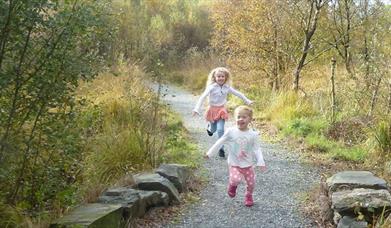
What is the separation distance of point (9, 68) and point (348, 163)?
18.0 feet

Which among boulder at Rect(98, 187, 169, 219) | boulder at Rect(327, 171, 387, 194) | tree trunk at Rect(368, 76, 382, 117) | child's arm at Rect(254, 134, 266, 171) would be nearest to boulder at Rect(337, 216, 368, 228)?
boulder at Rect(327, 171, 387, 194)

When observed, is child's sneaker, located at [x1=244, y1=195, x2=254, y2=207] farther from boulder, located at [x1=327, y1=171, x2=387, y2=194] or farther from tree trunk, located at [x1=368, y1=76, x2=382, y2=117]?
tree trunk, located at [x1=368, y1=76, x2=382, y2=117]

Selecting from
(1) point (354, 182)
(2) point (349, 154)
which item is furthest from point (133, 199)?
(2) point (349, 154)

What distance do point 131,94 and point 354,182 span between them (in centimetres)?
496

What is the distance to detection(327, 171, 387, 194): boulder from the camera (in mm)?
5500

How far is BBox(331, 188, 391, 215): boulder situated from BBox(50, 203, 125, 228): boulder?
219 cm

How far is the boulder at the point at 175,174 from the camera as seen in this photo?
617 cm

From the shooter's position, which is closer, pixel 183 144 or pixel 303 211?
pixel 303 211

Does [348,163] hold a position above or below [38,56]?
below

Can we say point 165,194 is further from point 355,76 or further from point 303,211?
point 355,76

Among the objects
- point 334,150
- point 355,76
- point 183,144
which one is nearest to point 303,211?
point 334,150

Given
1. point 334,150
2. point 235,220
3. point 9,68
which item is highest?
point 9,68

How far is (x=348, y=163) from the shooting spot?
7703mm

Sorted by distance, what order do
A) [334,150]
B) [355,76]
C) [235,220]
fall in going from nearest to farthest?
[235,220]
[334,150]
[355,76]
